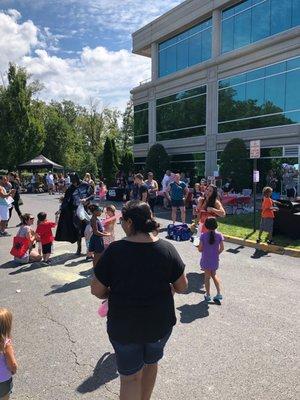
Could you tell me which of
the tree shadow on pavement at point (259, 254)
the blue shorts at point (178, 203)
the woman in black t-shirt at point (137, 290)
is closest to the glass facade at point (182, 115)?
the blue shorts at point (178, 203)

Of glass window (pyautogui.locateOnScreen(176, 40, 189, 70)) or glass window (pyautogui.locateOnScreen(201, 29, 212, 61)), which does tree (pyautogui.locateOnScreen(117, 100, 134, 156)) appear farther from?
glass window (pyautogui.locateOnScreen(201, 29, 212, 61))

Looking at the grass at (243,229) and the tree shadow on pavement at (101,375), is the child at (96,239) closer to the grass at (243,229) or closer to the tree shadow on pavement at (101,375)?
the tree shadow on pavement at (101,375)

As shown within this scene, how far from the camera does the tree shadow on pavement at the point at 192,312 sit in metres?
5.52

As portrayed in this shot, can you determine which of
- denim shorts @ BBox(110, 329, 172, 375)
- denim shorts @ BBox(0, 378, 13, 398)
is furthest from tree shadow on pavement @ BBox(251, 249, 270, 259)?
denim shorts @ BBox(0, 378, 13, 398)

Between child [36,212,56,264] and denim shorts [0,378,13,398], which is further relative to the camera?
child [36,212,56,264]

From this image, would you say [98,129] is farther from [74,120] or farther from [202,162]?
[202,162]

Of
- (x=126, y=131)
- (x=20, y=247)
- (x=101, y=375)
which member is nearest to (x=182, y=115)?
(x=20, y=247)

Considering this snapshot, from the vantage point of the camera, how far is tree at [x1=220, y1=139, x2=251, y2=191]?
23.1 m

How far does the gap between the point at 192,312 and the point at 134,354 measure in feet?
9.95

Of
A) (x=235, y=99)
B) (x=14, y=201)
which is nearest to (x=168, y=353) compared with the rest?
(x=14, y=201)

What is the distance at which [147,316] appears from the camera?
282 cm

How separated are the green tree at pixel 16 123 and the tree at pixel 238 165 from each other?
85.9 feet

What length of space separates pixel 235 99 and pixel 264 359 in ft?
75.0

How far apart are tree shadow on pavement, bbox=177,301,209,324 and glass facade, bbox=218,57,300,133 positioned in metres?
17.6
